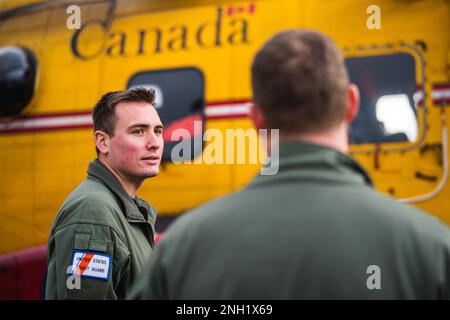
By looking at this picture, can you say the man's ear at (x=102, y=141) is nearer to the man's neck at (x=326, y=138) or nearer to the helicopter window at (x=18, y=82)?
the man's neck at (x=326, y=138)

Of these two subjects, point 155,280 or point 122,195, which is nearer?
point 155,280

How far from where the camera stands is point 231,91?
12.8 feet

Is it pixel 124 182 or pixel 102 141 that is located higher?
pixel 102 141

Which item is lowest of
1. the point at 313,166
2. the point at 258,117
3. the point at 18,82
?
the point at 313,166

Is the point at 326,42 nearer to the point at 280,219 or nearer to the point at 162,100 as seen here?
the point at 280,219

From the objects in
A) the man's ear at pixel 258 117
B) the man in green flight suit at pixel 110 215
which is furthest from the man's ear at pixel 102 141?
the man's ear at pixel 258 117

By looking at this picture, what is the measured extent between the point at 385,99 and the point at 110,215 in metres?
2.04

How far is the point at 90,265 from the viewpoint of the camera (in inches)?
79.0

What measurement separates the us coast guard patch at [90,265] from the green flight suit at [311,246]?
848mm

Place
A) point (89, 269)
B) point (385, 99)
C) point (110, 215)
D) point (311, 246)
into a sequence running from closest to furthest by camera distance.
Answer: point (311, 246)
point (89, 269)
point (110, 215)
point (385, 99)

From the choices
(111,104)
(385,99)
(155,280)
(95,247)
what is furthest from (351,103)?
(385,99)

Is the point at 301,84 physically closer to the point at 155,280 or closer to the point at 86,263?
the point at 155,280

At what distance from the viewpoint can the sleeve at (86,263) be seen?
201 centimetres

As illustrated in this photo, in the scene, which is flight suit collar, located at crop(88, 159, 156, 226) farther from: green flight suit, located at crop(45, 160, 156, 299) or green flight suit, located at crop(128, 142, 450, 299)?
green flight suit, located at crop(128, 142, 450, 299)
